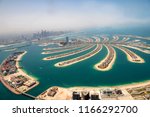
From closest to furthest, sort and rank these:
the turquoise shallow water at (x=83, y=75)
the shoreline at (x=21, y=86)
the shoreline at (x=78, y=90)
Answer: the shoreline at (x=78, y=90) → the shoreline at (x=21, y=86) → the turquoise shallow water at (x=83, y=75)

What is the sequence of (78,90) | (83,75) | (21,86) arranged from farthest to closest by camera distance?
(83,75) < (21,86) < (78,90)

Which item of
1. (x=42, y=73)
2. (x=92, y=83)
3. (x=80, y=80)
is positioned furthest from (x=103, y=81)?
(x=42, y=73)

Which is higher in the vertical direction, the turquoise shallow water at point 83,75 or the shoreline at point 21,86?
the turquoise shallow water at point 83,75

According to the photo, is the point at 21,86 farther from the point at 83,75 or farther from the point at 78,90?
the point at 83,75

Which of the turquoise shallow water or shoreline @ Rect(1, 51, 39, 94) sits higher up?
the turquoise shallow water

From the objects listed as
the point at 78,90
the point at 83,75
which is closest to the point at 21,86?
the point at 78,90

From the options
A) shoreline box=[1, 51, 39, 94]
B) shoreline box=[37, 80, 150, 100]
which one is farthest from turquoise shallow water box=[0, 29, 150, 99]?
shoreline box=[37, 80, 150, 100]

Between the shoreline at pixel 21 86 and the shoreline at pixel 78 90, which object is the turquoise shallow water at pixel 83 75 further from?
the shoreline at pixel 78 90

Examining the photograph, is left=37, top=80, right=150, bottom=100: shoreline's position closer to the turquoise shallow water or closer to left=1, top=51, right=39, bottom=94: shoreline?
the turquoise shallow water

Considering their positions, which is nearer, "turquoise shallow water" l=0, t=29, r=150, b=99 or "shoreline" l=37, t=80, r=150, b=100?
"shoreline" l=37, t=80, r=150, b=100

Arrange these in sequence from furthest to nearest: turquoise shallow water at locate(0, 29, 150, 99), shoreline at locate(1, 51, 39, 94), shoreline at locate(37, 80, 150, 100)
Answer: turquoise shallow water at locate(0, 29, 150, 99)
shoreline at locate(1, 51, 39, 94)
shoreline at locate(37, 80, 150, 100)

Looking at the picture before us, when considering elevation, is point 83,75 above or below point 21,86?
above

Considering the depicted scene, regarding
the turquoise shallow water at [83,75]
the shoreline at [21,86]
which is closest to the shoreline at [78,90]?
the turquoise shallow water at [83,75]

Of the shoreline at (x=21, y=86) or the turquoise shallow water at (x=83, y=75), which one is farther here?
the turquoise shallow water at (x=83, y=75)
